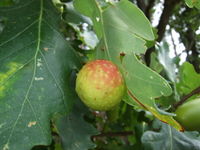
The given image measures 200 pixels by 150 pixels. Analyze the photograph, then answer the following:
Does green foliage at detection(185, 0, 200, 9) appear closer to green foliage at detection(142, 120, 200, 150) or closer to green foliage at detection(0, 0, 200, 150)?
green foliage at detection(0, 0, 200, 150)

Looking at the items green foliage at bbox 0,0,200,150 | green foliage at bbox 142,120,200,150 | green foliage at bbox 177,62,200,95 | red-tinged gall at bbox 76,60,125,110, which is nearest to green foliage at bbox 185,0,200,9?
green foliage at bbox 0,0,200,150

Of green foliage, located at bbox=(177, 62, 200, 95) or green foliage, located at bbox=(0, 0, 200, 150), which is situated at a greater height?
green foliage, located at bbox=(0, 0, 200, 150)

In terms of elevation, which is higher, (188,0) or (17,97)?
(188,0)

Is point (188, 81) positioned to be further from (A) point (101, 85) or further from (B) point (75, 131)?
(A) point (101, 85)

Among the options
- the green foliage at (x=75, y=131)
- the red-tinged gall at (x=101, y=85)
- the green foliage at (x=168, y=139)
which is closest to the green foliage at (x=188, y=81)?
the green foliage at (x=168, y=139)

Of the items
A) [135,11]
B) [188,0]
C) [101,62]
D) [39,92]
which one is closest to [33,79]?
[39,92]

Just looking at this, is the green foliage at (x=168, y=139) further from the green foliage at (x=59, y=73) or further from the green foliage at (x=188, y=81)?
the green foliage at (x=188, y=81)

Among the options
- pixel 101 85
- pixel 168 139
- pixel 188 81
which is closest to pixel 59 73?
pixel 101 85

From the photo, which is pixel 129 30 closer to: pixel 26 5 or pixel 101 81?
pixel 101 81

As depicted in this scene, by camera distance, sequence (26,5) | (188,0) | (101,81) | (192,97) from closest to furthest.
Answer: (101,81) < (188,0) < (26,5) < (192,97)
